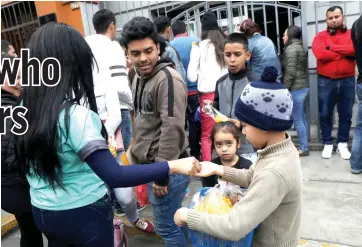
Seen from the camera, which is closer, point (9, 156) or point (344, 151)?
point (9, 156)

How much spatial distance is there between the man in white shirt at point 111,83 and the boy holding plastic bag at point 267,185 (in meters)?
1.49

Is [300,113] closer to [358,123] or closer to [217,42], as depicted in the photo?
[358,123]

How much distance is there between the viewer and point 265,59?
4.36 m

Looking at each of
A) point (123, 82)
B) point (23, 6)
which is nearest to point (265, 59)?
point (123, 82)

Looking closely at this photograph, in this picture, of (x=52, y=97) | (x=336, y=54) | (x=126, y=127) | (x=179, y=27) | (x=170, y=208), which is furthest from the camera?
(x=179, y=27)

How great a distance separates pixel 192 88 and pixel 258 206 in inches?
134

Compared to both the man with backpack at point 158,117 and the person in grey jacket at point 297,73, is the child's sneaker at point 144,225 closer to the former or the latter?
the man with backpack at point 158,117

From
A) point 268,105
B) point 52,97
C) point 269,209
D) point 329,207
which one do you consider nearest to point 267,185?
point 269,209

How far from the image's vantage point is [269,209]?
1398mm

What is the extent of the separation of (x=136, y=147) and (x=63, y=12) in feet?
18.5

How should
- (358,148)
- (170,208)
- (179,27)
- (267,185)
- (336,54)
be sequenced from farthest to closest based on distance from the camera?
(179,27)
(336,54)
(358,148)
(170,208)
(267,185)

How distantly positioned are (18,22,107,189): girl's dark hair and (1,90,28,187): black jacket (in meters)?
0.50

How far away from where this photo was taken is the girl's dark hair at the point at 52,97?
1501mm

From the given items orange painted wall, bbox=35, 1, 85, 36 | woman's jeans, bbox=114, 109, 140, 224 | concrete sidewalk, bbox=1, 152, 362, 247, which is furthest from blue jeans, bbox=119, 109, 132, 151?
orange painted wall, bbox=35, 1, 85, 36
